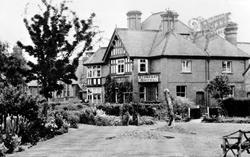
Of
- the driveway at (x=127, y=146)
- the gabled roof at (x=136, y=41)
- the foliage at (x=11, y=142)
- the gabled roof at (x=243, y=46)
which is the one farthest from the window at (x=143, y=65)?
the foliage at (x=11, y=142)

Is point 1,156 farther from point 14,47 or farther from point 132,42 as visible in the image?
point 14,47

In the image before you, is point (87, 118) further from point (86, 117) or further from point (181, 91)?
point (181, 91)

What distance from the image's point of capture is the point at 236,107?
35906mm

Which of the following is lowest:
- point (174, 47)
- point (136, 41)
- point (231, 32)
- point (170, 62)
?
point (170, 62)

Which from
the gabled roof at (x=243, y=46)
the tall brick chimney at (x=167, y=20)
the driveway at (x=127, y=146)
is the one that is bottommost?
the driveway at (x=127, y=146)

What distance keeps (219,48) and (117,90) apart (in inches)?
469

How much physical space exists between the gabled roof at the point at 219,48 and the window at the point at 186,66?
284 centimetres

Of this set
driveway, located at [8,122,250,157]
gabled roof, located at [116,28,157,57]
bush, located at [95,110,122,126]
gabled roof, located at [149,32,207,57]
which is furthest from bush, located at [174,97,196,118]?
driveway, located at [8,122,250,157]

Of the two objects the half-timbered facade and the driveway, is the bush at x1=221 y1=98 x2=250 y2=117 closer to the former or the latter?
the half-timbered facade

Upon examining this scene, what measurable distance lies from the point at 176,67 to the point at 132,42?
19.1 ft

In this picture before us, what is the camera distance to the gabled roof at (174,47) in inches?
1827

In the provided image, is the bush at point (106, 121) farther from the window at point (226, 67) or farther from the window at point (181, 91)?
the window at point (226, 67)

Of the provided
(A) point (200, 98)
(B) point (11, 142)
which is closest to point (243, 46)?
(A) point (200, 98)

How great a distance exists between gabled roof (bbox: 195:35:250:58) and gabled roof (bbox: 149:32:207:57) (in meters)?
1.49
